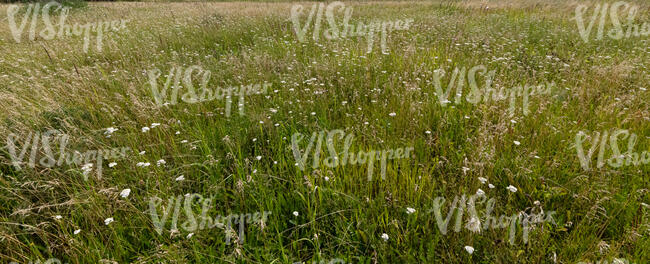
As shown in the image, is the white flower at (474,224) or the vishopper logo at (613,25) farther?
the vishopper logo at (613,25)

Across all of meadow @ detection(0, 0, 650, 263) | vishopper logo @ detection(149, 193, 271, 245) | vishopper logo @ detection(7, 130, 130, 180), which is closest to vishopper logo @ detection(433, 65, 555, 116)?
meadow @ detection(0, 0, 650, 263)

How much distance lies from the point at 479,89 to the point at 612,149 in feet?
5.53

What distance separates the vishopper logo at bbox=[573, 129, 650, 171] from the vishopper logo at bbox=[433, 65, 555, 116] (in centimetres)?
68

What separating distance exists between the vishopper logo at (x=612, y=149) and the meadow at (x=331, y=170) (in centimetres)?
2

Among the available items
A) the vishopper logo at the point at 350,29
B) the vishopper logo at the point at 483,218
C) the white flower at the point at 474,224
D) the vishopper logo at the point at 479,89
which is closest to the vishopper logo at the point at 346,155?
the vishopper logo at the point at 483,218

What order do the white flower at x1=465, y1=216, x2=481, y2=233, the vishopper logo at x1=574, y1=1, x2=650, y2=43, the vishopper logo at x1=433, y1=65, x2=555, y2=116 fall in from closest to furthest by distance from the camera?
the white flower at x1=465, y1=216, x2=481, y2=233
the vishopper logo at x1=433, y1=65, x2=555, y2=116
the vishopper logo at x1=574, y1=1, x2=650, y2=43

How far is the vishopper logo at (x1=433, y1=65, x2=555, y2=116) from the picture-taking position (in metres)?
3.73

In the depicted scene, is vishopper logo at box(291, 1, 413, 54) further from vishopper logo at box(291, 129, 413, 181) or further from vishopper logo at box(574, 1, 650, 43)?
vishopper logo at box(574, 1, 650, 43)

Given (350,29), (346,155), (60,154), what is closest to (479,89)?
(346,155)

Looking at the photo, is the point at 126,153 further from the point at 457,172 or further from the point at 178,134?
the point at 457,172

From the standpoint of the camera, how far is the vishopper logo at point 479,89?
3729 mm

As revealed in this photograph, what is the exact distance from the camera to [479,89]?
4191 millimetres

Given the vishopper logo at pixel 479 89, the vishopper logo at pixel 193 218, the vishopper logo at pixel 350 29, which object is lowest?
the vishopper logo at pixel 193 218

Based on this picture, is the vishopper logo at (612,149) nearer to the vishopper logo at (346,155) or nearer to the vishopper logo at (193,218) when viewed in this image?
the vishopper logo at (346,155)
